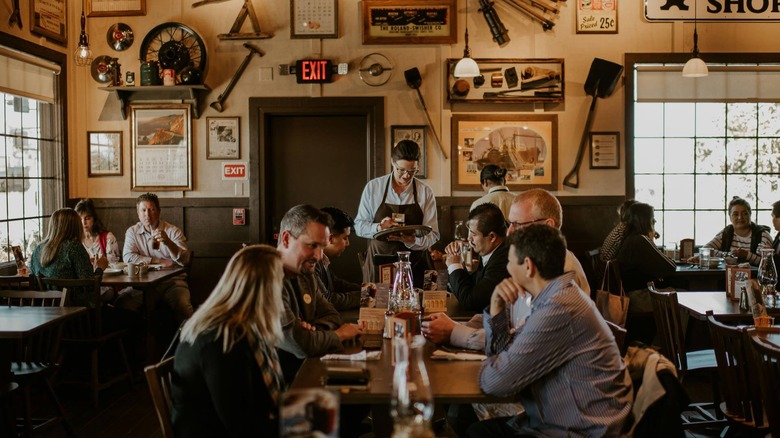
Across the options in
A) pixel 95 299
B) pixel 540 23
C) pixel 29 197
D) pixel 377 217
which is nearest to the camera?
pixel 95 299

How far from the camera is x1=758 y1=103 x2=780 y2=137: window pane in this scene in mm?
7359

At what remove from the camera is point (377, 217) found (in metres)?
5.56

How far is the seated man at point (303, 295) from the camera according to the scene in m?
2.96

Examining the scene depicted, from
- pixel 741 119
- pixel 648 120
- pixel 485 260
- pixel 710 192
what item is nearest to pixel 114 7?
pixel 485 260

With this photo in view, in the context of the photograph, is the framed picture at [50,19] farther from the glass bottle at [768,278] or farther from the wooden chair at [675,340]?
the glass bottle at [768,278]

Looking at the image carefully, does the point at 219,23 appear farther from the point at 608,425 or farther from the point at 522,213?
the point at 608,425

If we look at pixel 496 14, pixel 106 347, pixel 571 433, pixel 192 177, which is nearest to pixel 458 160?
pixel 496 14

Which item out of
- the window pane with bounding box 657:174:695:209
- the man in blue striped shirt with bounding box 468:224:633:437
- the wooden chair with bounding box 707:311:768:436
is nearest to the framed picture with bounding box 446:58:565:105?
the window pane with bounding box 657:174:695:209

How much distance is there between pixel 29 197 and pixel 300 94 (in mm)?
2540

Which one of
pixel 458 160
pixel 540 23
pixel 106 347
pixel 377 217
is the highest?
pixel 540 23

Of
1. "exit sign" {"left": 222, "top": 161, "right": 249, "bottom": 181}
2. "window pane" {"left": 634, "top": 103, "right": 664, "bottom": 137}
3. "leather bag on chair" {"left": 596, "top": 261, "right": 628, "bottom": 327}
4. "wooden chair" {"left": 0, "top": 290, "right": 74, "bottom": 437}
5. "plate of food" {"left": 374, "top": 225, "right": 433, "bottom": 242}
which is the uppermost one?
"window pane" {"left": 634, "top": 103, "right": 664, "bottom": 137}

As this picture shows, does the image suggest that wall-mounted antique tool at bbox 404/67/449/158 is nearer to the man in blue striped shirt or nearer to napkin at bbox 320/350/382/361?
napkin at bbox 320/350/382/361

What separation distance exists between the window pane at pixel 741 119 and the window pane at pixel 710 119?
0.20 feet

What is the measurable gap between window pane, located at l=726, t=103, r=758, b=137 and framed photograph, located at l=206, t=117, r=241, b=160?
15.3 feet
